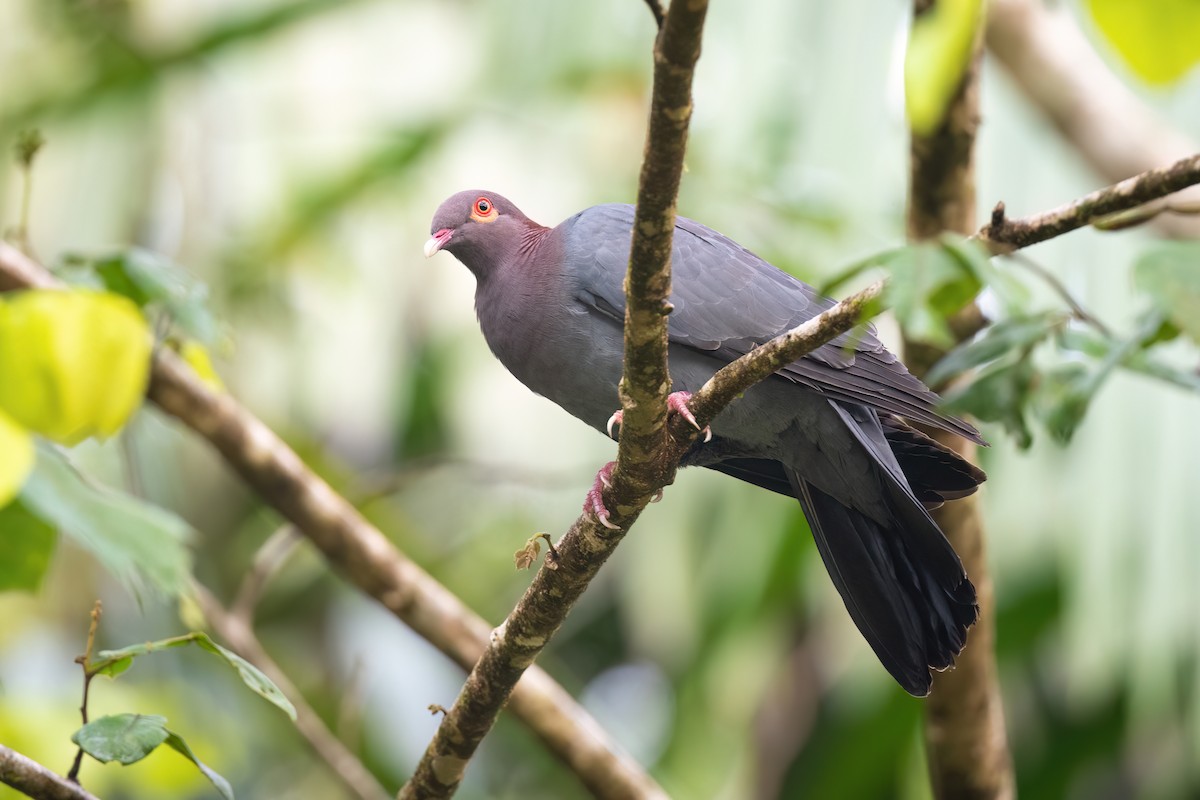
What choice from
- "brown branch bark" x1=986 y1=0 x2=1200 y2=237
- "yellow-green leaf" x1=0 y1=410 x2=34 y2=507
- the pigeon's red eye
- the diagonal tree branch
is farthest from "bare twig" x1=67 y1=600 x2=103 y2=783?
"brown branch bark" x1=986 y1=0 x2=1200 y2=237

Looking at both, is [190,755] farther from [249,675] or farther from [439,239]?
[439,239]

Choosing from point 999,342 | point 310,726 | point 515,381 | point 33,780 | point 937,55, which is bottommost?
point 33,780

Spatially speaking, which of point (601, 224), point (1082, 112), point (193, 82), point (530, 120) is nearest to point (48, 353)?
point (601, 224)

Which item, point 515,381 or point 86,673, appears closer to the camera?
point 86,673

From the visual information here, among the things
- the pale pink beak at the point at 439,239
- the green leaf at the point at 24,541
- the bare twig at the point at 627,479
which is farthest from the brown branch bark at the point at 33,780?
the pale pink beak at the point at 439,239

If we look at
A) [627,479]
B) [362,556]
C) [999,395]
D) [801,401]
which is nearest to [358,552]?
[362,556]

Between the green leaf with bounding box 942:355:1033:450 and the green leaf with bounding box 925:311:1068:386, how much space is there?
0.05 metres

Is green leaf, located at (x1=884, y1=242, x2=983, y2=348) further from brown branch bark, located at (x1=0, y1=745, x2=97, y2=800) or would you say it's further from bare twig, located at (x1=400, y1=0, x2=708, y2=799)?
brown branch bark, located at (x1=0, y1=745, x2=97, y2=800)

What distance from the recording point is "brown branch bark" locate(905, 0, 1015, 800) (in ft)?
10.3

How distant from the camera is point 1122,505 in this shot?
4809 mm

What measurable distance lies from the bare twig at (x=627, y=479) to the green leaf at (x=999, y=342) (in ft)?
1.74

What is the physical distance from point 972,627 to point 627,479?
1.31m

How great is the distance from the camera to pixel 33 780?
6.39 feet

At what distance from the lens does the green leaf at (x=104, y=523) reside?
1.66m
